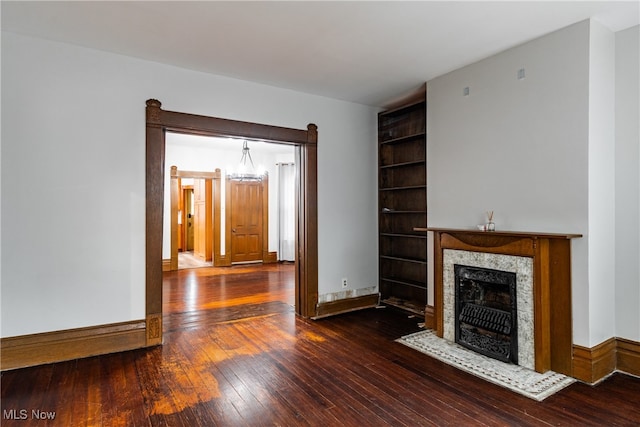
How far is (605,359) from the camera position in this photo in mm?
2971

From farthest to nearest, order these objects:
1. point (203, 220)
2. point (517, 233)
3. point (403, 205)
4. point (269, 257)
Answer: point (203, 220) → point (269, 257) → point (403, 205) → point (517, 233)

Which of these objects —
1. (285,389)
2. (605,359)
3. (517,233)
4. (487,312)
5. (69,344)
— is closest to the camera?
(285,389)

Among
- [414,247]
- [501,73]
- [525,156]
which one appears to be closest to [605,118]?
[525,156]

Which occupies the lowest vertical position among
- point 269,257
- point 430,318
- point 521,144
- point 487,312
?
point 430,318

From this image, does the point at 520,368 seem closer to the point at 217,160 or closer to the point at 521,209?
the point at 521,209

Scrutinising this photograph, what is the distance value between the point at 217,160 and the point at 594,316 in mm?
7765

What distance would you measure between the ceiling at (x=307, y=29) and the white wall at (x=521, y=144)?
223 mm

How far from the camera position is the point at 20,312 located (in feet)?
10.3

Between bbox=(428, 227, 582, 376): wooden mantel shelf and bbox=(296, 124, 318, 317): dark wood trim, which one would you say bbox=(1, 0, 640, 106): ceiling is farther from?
bbox=(428, 227, 582, 376): wooden mantel shelf

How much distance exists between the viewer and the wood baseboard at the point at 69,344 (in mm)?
3090

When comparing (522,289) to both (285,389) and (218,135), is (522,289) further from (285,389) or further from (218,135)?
(218,135)

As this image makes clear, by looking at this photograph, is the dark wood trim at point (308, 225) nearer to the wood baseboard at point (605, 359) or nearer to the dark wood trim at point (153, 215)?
the dark wood trim at point (153, 215)

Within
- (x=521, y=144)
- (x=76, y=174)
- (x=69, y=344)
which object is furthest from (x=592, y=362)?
(x=76, y=174)

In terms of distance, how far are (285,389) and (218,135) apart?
276cm
